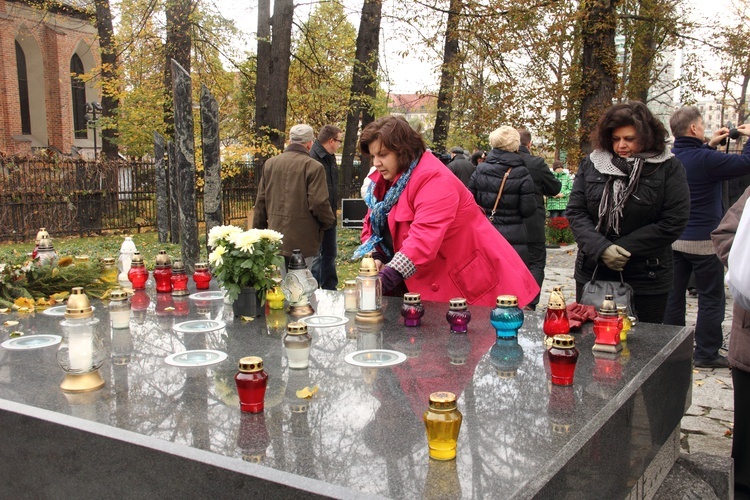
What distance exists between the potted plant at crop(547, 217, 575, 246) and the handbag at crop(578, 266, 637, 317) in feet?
31.2

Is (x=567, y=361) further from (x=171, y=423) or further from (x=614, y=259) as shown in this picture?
(x=614, y=259)

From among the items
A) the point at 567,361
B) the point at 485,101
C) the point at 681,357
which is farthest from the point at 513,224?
the point at 485,101

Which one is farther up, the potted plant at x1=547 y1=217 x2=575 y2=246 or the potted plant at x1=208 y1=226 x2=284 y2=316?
the potted plant at x1=208 y1=226 x2=284 y2=316

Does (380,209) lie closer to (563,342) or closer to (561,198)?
(563,342)

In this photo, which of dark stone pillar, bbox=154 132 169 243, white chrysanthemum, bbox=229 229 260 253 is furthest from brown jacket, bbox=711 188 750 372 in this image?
dark stone pillar, bbox=154 132 169 243

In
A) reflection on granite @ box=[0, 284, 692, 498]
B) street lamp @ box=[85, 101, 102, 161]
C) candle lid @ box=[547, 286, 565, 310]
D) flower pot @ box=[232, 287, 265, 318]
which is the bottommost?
reflection on granite @ box=[0, 284, 692, 498]

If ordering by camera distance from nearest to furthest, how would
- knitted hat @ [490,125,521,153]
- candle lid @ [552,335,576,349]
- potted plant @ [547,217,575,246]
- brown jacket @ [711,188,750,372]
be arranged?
candle lid @ [552,335,576,349], brown jacket @ [711,188,750,372], knitted hat @ [490,125,521,153], potted plant @ [547,217,575,246]

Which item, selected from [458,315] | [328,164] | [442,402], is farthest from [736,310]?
[328,164]

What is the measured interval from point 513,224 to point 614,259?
2137 mm

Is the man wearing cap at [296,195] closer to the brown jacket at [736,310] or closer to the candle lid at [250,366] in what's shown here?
the brown jacket at [736,310]

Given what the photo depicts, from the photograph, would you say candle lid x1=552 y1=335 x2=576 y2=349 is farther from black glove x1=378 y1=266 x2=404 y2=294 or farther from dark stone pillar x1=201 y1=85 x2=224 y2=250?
dark stone pillar x1=201 y1=85 x2=224 y2=250

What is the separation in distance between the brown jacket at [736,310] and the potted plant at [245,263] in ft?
6.07

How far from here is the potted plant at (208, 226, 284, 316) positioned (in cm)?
315

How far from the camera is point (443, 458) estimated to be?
171 centimetres
